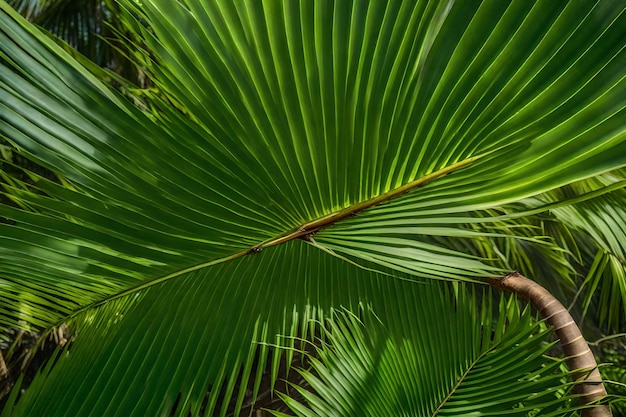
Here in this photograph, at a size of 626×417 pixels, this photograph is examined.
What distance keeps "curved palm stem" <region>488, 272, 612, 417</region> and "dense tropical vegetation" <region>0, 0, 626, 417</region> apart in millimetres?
94

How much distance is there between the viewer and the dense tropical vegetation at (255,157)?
32 centimetres

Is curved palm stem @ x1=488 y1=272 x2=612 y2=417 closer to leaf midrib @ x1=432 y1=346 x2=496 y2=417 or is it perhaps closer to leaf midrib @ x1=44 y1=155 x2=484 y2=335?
leaf midrib @ x1=432 y1=346 x2=496 y2=417

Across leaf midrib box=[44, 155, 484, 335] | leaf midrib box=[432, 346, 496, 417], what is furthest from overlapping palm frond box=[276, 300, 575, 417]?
leaf midrib box=[44, 155, 484, 335]

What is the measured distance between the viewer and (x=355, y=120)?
37 centimetres

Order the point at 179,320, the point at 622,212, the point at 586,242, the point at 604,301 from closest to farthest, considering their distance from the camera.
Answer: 1. the point at 179,320
2. the point at 622,212
3. the point at 604,301
4. the point at 586,242

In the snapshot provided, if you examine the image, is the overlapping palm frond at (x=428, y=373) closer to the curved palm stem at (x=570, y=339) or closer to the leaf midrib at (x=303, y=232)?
the curved palm stem at (x=570, y=339)

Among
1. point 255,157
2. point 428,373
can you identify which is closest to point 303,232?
point 255,157

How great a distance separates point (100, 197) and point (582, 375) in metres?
0.52

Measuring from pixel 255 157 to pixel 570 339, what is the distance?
0.44 m

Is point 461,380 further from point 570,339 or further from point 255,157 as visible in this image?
point 255,157

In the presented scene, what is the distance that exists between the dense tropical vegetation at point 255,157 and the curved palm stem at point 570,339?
9 centimetres

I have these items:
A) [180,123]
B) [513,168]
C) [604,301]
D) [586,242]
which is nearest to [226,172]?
[180,123]

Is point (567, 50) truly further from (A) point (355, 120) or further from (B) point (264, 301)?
(B) point (264, 301)

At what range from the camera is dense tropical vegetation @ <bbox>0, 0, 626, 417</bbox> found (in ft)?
1.05
